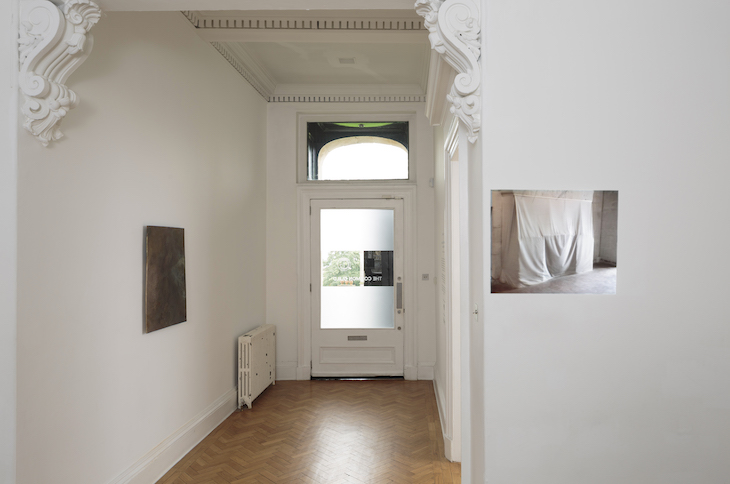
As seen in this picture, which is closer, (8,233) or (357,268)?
(8,233)

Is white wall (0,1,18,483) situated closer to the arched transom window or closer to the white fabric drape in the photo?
the white fabric drape

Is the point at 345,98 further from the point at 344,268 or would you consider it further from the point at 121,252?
the point at 121,252

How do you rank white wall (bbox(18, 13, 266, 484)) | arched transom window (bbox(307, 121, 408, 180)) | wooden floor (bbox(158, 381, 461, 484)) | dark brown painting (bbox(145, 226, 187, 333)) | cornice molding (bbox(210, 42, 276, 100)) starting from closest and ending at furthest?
white wall (bbox(18, 13, 266, 484)) → dark brown painting (bbox(145, 226, 187, 333)) → wooden floor (bbox(158, 381, 461, 484)) → cornice molding (bbox(210, 42, 276, 100)) → arched transom window (bbox(307, 121, 408, 180))

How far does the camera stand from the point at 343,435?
11.9 feet

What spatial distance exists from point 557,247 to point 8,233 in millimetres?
2111

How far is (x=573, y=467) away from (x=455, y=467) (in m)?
1.83

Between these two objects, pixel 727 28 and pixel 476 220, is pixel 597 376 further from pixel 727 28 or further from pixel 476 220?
pixel 727 28

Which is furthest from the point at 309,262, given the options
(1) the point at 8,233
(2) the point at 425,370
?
(1) the point at 8,233

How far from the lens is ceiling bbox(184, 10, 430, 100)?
138 inches

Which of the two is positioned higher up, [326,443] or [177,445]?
[177,445]

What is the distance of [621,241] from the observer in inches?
59.5

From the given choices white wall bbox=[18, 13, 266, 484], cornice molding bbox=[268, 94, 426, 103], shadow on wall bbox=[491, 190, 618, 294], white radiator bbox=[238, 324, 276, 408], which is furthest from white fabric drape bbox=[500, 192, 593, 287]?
cornice molding bbox=[268, 94, 426, 103]

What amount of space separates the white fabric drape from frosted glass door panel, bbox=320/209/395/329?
3.84 m

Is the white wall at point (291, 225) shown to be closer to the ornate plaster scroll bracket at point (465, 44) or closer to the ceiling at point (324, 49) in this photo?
the ceiling at point (324, 49)
